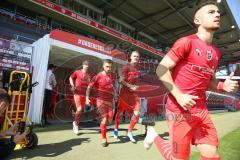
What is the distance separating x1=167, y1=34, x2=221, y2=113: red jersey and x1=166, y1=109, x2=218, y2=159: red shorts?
94 mm

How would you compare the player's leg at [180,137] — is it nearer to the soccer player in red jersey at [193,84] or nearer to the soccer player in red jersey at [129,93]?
the soccer player in red jersey at [193,84]

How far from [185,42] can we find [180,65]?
28cm

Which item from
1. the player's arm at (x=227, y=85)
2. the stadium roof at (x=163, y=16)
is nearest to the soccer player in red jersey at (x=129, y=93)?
the player's arm at (x=227, y=85)

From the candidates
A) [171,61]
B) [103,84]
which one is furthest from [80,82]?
[171,61]

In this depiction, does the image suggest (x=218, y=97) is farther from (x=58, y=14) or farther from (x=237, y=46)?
(x=58, y=14)

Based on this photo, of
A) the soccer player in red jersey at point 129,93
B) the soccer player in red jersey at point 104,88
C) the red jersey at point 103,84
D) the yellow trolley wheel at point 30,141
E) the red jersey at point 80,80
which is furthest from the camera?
the red jersey at point 80,80

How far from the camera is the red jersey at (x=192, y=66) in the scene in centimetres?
283

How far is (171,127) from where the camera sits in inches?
112

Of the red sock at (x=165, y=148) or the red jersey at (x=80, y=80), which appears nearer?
the red sock at (x=165, y=148)

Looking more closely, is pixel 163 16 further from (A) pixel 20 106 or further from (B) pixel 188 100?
(B) pixel 188 100

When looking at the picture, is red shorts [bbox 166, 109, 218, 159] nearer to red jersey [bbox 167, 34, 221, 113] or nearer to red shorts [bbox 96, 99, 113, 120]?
red jersey [bbox 167, 34, 221, 113]

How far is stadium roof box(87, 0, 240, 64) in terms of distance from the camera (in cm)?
2177

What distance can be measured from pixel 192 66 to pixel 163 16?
22632mm

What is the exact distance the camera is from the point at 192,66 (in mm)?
2887
